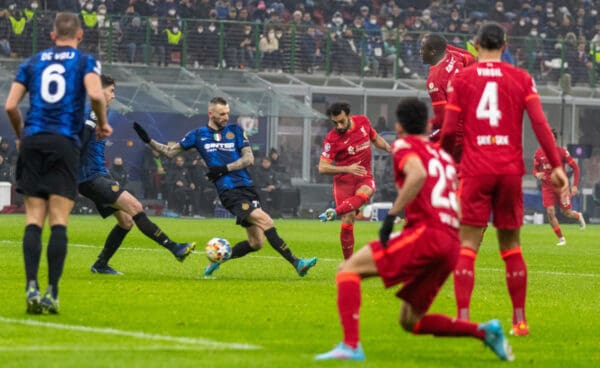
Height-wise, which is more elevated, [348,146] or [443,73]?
[443,73]

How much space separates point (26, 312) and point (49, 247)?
0.60 metres

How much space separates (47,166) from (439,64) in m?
4.65

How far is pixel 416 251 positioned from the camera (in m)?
8.92

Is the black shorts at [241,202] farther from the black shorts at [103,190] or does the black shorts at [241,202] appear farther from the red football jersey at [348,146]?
the red football jersey at [348,146]

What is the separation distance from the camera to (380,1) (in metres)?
52.9

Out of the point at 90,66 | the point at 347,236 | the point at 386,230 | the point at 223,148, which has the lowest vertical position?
the point at 347,236

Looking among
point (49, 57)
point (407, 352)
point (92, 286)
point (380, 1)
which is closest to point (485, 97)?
point (407, 352)

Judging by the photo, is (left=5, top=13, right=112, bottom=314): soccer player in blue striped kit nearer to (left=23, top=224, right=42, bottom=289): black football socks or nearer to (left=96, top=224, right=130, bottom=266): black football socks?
(left=23, top=224, right=42, bottom=289): black football socks

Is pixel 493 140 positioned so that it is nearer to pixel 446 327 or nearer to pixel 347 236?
pixel 446 327

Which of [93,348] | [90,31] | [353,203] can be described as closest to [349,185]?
[353,203]

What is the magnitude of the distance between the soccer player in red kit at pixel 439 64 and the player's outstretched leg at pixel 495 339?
5218mm

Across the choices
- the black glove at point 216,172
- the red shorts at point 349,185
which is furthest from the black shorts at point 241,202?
the red shorts at point 349,185

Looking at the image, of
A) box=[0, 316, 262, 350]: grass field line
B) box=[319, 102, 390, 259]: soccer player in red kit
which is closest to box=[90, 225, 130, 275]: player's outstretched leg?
box=[319, 102, 390, 259]: soccer player in red kit

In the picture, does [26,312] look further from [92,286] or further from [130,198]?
[130,198]
